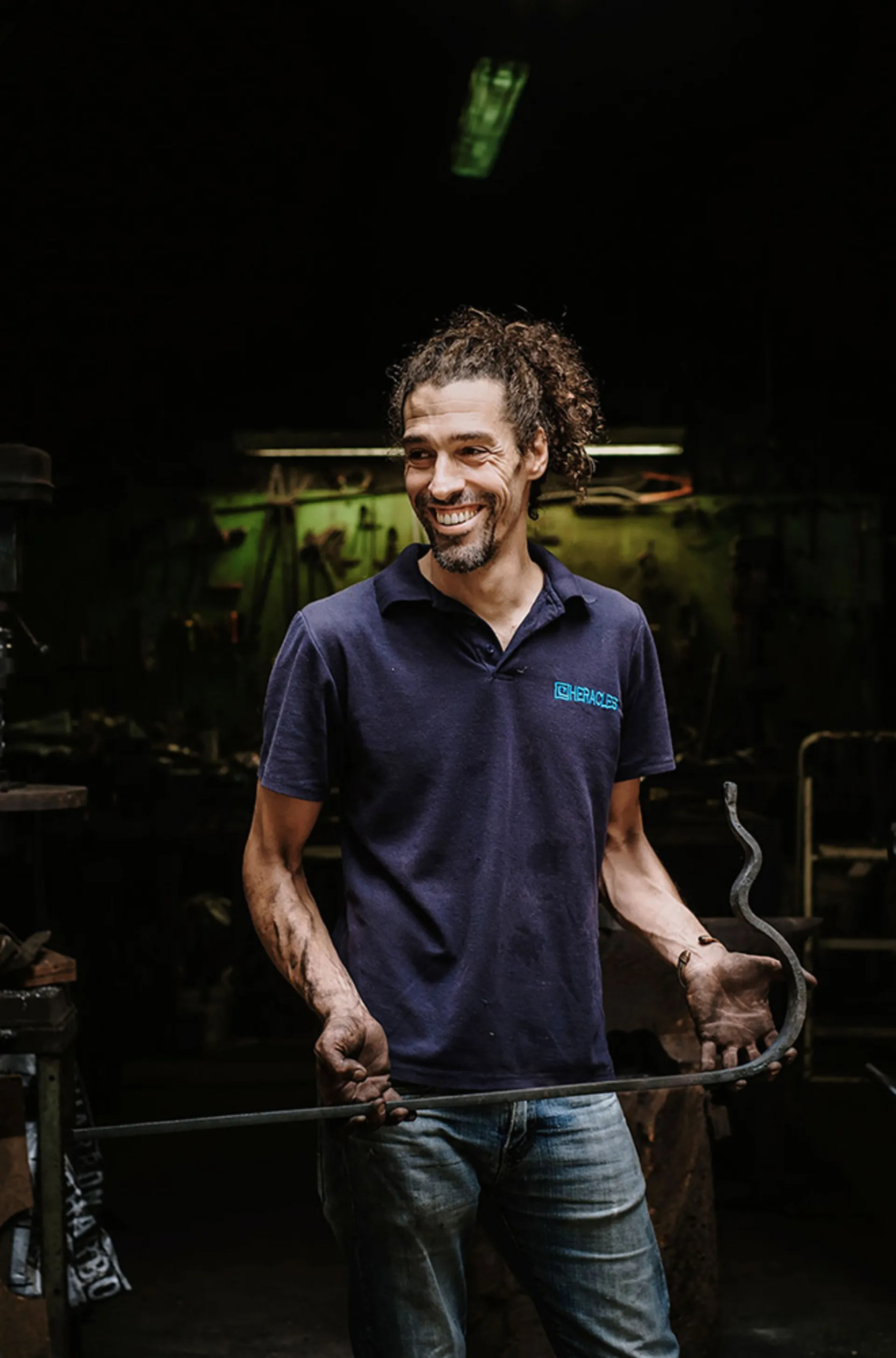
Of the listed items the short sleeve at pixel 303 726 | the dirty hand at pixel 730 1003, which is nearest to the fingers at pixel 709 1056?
the dirty hand at pixel 730 1003

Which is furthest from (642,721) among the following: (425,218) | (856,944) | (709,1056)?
(425,218)

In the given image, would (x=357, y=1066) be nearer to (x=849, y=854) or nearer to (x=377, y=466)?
(x=849, y=854)

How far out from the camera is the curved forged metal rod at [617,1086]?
1.96m

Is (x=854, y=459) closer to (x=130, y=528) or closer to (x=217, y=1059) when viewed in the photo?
(x=130, y=528)

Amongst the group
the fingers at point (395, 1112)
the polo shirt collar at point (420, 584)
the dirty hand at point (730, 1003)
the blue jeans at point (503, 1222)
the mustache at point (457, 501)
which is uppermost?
the mustache at point (457, 501)

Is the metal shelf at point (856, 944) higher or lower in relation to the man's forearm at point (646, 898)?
lower

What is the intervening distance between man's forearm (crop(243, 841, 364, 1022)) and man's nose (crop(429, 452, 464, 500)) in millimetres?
599

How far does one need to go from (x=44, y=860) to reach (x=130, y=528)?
1.47 meters

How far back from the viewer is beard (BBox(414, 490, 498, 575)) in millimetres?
2295

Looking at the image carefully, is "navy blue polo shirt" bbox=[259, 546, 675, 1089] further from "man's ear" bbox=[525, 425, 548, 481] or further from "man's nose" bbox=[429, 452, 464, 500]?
"man's ear" bbox=[525, 425, 548, 481]

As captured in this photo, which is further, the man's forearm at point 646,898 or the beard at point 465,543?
the man's forearm at point 646,898

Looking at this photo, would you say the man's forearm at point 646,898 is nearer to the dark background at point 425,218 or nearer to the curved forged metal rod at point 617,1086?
the curved forged metal rod at point 617,1086

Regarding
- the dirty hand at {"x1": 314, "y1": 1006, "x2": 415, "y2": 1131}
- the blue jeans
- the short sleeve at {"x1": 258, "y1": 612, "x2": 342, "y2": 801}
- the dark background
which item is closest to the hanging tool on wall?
the dark background

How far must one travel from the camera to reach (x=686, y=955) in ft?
7.79
